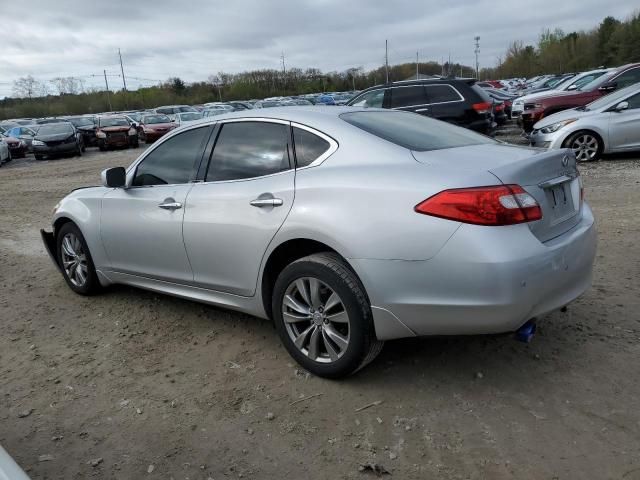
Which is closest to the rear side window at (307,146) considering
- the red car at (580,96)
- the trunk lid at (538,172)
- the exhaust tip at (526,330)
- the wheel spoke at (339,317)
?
the trunk lid at (538,172)

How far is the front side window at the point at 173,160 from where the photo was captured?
4.08m

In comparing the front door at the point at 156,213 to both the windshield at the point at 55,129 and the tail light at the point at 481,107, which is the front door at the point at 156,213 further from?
the windshield at the point at 55,129

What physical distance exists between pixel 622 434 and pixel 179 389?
242cm

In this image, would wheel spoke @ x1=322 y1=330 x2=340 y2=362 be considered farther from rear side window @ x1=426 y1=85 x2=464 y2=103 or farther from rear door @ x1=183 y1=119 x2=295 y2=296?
rear side window @ x1=426 y1=85 x2=464 y2=103

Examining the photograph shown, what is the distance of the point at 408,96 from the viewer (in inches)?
480

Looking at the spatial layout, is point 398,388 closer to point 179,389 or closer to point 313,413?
point 313,413

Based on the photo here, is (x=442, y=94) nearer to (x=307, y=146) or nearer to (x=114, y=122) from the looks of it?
(x=307, y=146)

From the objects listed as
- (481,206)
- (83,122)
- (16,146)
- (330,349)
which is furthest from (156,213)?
(83,122)

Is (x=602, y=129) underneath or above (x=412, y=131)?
underneath

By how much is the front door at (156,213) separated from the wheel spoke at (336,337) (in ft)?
4.02

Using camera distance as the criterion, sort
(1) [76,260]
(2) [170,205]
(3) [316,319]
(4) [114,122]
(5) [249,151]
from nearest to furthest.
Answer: (3) [316,319] → (5) [249,151] → (2) [170,205] → (1) [76,260] → (4) [114,122]

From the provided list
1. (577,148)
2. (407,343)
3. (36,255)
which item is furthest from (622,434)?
(577,148)

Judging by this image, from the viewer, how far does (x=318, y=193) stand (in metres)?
3.17

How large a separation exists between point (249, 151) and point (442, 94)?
9140mm
